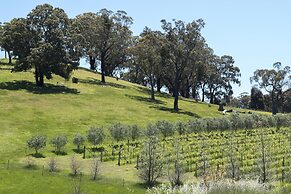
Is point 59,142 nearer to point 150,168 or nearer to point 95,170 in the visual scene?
point 95,170

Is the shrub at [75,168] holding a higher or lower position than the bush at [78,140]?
lower

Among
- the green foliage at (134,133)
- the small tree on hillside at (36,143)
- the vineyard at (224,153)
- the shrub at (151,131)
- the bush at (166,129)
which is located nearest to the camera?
the vineyard at (224,153)

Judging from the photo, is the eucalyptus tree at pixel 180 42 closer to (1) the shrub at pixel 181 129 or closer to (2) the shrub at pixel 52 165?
(1) the shrub at pixel 181 129

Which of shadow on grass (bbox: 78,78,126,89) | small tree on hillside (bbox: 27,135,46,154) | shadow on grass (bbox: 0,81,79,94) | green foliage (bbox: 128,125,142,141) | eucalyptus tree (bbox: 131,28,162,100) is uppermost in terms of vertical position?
eucalyptus tree (bbox: 131,28,162,100)

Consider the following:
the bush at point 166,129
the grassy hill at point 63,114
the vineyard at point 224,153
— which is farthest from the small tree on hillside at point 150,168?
the bush at point 166,129

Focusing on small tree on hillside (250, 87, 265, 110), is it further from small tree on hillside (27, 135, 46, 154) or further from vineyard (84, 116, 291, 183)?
small tree on hillside (27, 135, 46, 154)

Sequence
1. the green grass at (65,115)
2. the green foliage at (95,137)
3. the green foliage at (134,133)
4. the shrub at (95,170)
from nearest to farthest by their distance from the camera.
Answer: the green grass at (65,115), the shrub at (95,170), the green foliage at (95,137), the green foliage at (134,133)

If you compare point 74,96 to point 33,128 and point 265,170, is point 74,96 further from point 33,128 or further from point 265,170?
point 265,170

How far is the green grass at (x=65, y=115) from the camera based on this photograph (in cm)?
4094

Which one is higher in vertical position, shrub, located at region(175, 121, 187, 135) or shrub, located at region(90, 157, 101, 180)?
shrub, located at region(175, 121, 187, 135)

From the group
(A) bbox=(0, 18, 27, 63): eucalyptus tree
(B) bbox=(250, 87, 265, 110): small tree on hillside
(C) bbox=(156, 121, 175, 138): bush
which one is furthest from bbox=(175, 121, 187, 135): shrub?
(B) bbox=(250, 87, 265, 110): small tree on hillside

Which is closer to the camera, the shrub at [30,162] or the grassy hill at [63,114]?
the grassy hill at [63,114]

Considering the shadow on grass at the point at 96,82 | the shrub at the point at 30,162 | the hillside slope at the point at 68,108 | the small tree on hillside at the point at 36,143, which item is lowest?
the shrub at the point at 30,162

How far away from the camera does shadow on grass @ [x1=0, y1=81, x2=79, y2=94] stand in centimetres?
8625
